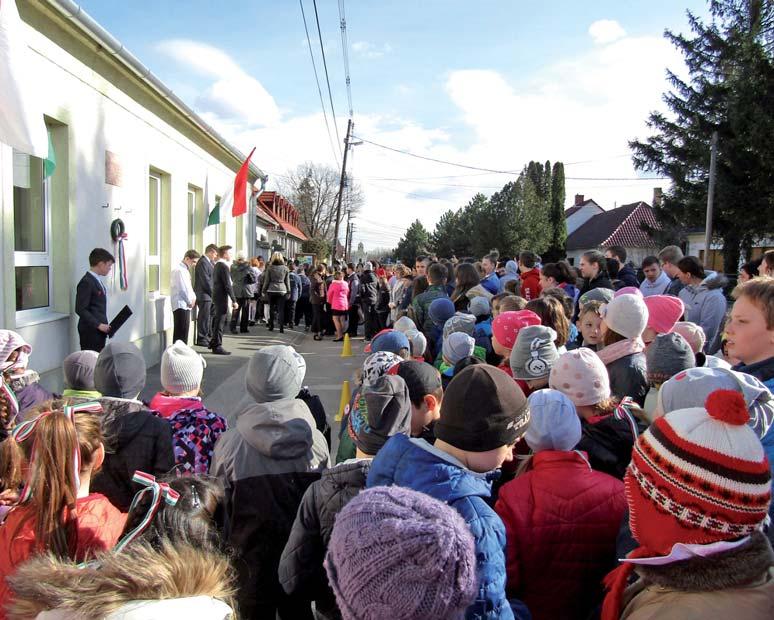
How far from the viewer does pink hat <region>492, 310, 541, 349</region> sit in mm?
4047

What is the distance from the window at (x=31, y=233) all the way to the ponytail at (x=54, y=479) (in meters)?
5.36

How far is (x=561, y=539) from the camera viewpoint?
79.1 inches

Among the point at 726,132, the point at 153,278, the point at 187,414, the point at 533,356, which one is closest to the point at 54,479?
the point at 187,414

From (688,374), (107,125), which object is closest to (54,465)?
(688,374)

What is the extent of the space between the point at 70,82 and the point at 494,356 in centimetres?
629

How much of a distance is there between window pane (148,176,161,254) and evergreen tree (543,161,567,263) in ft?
131

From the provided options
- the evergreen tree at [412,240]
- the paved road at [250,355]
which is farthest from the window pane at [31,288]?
the evergreen tree at [412,240]

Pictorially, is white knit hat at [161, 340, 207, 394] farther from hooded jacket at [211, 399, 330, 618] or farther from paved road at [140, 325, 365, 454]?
paved road at [140, 325, 365, 454]

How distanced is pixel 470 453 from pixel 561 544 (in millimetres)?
514

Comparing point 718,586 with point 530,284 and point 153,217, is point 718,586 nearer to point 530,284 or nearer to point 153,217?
point 530,284

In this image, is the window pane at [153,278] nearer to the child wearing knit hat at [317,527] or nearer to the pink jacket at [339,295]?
the pink jacket at [339,295]

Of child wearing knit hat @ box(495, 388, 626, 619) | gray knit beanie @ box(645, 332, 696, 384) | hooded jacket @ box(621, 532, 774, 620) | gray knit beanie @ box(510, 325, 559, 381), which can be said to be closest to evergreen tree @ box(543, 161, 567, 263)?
gray knit beanie @ box(510, 325, 559, 381)

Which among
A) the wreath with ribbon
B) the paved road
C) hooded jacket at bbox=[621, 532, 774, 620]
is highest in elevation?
the wreath with ribbon

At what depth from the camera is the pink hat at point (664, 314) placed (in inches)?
151
